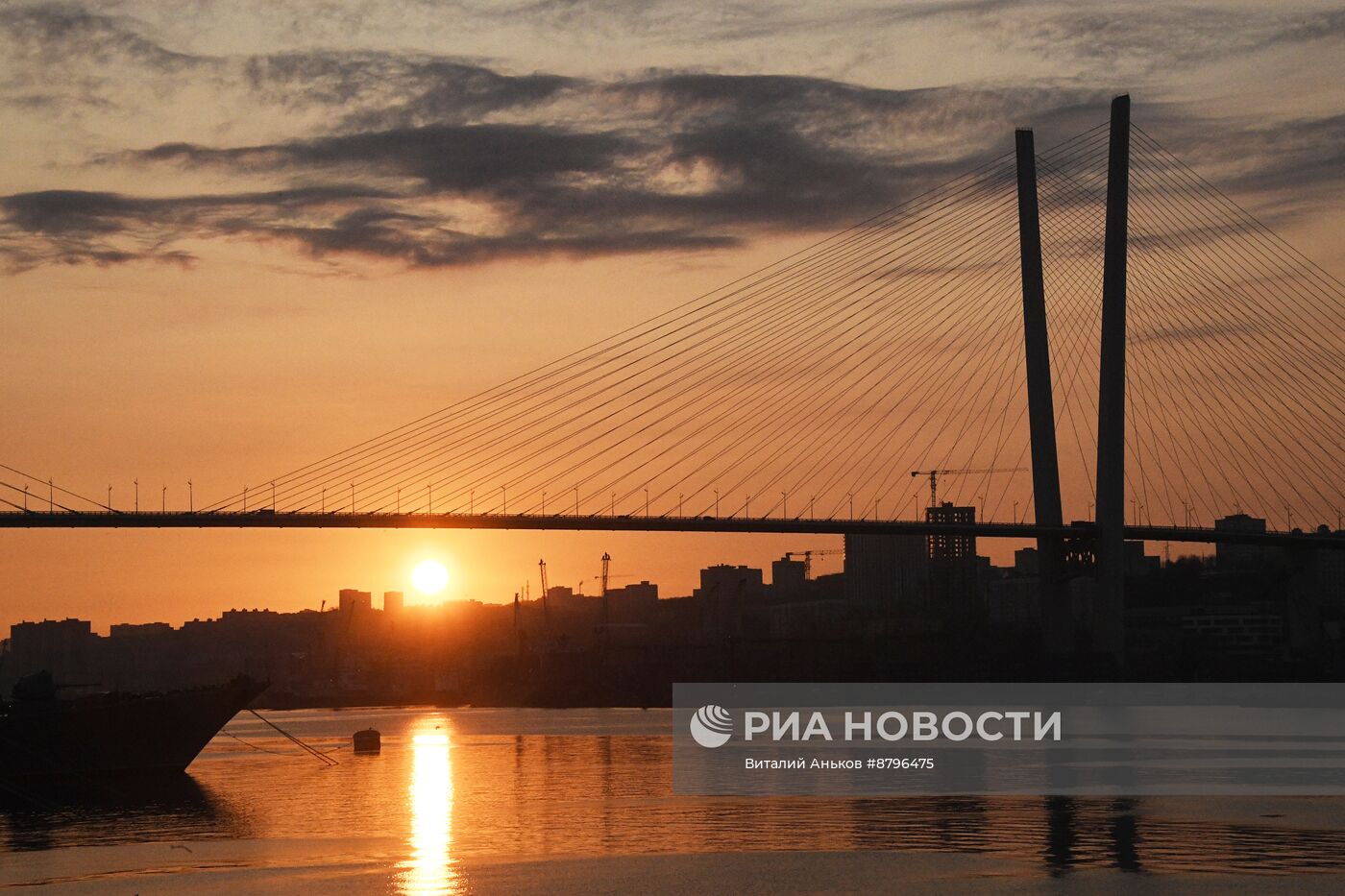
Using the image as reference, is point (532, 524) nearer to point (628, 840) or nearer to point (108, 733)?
point (108, 733)

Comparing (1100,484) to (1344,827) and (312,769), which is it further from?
(1344,827)

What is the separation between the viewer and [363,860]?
31438 mm

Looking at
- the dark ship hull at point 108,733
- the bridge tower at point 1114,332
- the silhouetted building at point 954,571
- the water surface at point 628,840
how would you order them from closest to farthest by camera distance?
the water surface at point 628,840, the dark ship hull at point 108,733, the bridge tower at point 1114,332, the silhouetted building at point 954,571

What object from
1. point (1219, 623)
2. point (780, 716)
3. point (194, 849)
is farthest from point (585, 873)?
point (1219, 623)

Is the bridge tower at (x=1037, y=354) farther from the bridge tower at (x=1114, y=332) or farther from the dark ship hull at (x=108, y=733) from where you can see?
the dark ship hull at (x=108, y=733)

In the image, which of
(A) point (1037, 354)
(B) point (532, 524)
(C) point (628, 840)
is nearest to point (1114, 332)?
(A) point (1037, 354)

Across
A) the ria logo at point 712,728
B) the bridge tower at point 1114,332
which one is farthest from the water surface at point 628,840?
the bridge tower at point 1114,332

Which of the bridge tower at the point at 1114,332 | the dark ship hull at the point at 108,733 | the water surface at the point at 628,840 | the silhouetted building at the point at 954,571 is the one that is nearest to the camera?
the water surface at the point at 628,840

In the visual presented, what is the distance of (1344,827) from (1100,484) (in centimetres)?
3835

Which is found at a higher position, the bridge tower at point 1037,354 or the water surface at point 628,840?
the bridge tower at point 1037,354

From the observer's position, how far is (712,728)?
3233 inches

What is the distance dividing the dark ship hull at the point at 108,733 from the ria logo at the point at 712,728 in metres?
20.1

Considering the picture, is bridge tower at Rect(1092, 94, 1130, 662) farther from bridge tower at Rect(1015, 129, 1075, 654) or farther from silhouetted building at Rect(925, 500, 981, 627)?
silhouetted building at Rect(925, 500, 981, 627)

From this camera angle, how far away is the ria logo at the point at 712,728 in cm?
7231
